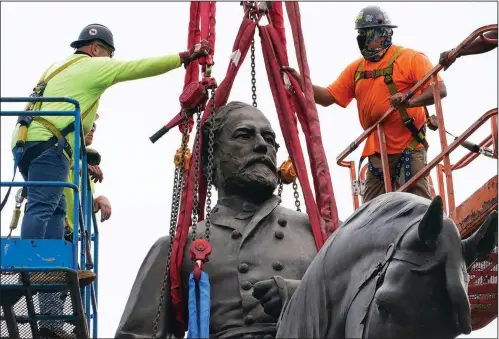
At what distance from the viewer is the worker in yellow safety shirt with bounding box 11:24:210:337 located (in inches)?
571

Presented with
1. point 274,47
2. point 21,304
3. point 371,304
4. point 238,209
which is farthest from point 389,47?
point 371,304

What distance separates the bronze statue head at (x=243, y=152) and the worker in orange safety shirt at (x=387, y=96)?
233cm

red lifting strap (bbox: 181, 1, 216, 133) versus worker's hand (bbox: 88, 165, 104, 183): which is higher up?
red lifting strap (bbox: 181, 1, 216, 133)

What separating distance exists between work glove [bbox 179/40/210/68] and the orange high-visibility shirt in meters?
2.30

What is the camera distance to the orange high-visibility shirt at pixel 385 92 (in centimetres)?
1641

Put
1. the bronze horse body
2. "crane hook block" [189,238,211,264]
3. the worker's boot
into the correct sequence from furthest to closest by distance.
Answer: the worker's boot
"crane hook block" [189,238,211,264]
the bronze horse body

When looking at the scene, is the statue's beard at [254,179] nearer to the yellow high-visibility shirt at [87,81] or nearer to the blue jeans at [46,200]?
the yellow high-visibility shirt at [87,81]

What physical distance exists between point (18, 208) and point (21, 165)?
1.44 feet

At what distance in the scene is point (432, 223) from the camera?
10484mm

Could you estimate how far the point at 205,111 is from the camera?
14.4 metres

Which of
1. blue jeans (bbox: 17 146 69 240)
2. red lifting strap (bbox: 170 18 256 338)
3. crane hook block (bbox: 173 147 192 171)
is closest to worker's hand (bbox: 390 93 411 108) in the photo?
red lifting strap (bbox: 170 18 256 338)

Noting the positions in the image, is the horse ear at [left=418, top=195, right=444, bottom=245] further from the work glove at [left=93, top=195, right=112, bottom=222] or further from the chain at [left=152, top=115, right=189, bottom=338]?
the work glove at [left=93, top=195, right=112, bottom=222]

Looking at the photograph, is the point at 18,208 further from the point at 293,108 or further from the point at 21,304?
the point at 293,108

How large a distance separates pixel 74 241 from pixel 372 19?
444 cm
